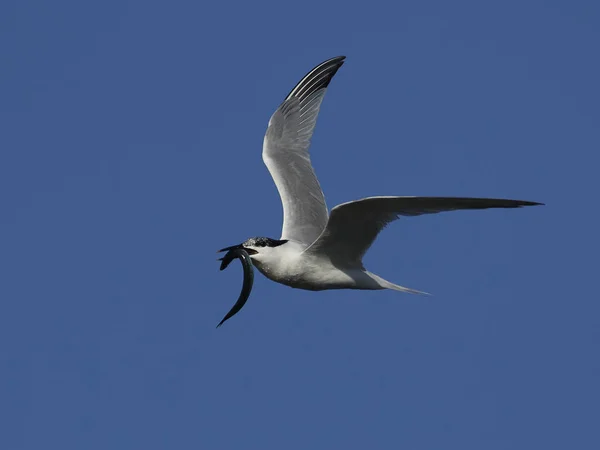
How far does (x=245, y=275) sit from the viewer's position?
1073 centimetres

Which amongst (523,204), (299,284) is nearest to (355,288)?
(299,284)

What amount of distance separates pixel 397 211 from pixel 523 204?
5.45ft

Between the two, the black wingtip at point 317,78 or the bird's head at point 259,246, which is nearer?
the bird's head at point 259,246

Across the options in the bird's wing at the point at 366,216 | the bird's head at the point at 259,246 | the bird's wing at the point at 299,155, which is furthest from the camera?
the bird's wing at the point at 299,155

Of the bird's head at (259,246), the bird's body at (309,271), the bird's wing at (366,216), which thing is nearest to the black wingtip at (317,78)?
the bird's head at (259,246)

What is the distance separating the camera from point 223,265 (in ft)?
37.0

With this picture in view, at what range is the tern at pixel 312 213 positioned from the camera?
9445 mm

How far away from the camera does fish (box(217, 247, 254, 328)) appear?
10.5 m

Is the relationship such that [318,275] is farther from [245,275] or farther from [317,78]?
[317,78]

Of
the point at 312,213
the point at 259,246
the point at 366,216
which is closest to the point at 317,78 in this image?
the point at 312,213

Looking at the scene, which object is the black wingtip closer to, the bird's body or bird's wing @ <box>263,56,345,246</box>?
bird's wing @ <box>263,56,345,246</box>

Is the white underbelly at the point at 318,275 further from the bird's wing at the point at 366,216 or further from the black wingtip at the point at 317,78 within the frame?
the black wingtip at the point at 317,78

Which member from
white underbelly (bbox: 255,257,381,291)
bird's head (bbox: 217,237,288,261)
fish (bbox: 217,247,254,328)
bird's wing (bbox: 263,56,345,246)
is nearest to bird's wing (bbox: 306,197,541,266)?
white underbelly (bbox: 255,257,381,291)

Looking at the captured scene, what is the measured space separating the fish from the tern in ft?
0.34
